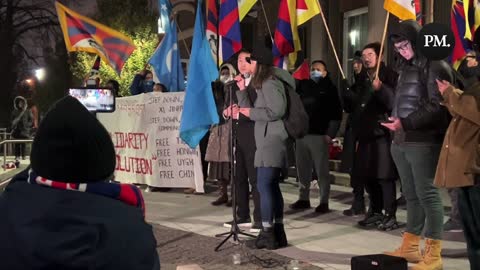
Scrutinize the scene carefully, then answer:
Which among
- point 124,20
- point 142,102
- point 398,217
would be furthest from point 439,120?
point 124,20

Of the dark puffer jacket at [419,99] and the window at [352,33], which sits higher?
the window at [352,33]

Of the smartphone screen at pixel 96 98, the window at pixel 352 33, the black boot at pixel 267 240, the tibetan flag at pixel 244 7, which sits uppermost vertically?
the window at pixel 352 33

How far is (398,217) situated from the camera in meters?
8.12

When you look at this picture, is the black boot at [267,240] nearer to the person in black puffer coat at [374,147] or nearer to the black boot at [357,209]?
the person in black puffer coat at [374,147]

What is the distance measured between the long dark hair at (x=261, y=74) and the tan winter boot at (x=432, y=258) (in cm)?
218

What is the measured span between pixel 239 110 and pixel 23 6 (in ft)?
130

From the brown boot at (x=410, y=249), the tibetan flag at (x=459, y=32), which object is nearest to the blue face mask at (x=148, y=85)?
the tibetan flag at (x=459, y=32)

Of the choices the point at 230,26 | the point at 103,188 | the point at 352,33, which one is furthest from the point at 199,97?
the point at 352,33

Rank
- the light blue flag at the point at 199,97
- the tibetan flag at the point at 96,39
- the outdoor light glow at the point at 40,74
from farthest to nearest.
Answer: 1. the outdoor light glow at the point at 40,74
2. the tibetan flag at the point at 96,39
3. the light blue flag at the point at 199,97

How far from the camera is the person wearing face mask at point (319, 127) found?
8492 millimetres

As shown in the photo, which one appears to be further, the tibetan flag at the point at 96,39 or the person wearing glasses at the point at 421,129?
the tibetan flag at the point at 96,39

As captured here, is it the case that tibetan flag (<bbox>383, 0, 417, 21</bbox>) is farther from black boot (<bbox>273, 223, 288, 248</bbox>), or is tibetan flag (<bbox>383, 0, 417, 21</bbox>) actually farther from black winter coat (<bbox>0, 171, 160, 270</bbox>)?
black winter coat (<bbox>0, 171, 160, 270</bbox>)

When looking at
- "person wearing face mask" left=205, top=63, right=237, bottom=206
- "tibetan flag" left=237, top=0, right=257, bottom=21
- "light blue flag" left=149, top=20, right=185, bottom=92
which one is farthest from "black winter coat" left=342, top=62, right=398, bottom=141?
"light blue flag" left=149, top=20, right=185, bottom=92

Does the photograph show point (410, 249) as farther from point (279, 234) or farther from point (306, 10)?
point (306, 10)
